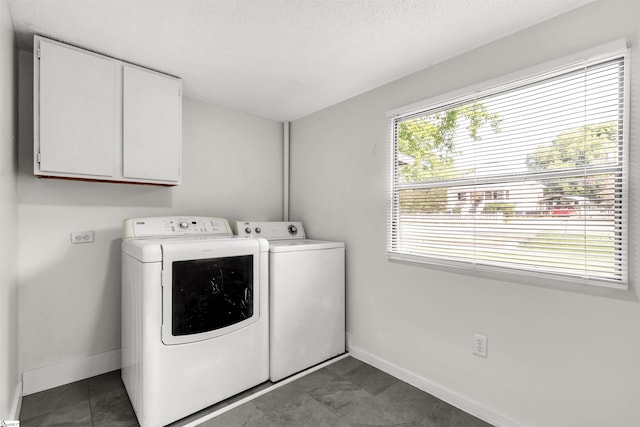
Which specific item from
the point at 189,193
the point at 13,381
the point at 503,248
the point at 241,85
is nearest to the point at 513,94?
the point at 503,248

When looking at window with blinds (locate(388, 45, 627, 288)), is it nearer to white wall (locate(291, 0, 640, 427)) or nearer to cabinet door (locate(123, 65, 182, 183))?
white wall (locate(291, 0, 640, 427))

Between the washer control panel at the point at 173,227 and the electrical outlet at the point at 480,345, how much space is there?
6.55ft

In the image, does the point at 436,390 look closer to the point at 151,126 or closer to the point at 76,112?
the point at 151,126

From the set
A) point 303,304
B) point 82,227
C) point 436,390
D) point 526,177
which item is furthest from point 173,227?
point 526,177

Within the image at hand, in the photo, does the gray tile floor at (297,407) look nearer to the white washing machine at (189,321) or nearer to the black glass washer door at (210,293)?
the white washing machine at (189,321)

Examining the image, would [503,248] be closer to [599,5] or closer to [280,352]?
[599,5]

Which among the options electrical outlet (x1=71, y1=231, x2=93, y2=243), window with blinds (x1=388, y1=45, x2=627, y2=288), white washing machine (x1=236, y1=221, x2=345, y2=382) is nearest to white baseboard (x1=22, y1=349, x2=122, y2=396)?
electrical outlet (x1=71, y1=231, x2=93, y2=243)

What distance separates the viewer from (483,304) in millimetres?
1889

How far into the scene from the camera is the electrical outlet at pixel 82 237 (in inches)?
87.5

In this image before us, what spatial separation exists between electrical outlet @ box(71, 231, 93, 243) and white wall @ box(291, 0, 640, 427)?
6.07 ft

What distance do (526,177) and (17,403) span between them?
325 cm

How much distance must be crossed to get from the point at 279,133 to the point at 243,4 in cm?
191

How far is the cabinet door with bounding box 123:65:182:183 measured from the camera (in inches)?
84.3

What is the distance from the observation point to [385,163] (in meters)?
2.46
